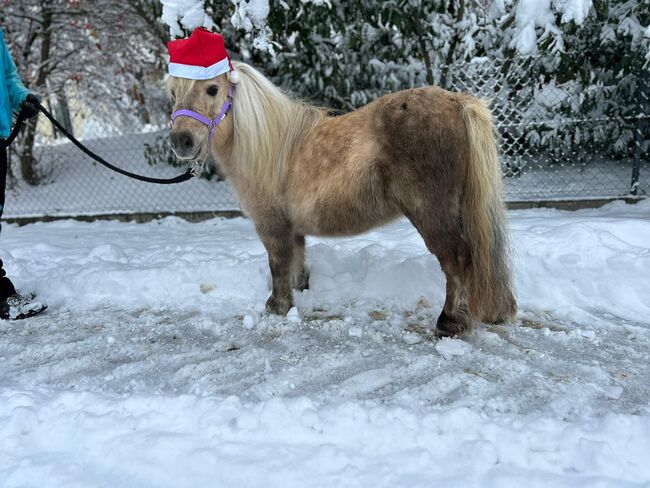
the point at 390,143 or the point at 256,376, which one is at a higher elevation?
the point at 390,143

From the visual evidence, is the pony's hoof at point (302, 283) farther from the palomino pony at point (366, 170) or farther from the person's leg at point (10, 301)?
the person's leg at point (10, 301)

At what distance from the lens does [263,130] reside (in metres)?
2.92

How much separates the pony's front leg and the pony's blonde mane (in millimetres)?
276

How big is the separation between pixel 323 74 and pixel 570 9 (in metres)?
2.81

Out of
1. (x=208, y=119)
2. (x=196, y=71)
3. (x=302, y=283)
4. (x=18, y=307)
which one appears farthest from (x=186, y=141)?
(x=18, y=307)

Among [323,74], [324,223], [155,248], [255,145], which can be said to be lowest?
[155,248]

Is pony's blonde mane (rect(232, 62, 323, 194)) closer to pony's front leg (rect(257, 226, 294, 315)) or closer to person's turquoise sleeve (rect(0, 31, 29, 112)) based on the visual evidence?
pony's front leg (rect(257, 226, 294, 315))

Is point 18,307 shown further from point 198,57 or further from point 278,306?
point 198,57

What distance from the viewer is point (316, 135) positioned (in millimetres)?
2912

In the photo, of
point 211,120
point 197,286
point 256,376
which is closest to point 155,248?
point 197,286

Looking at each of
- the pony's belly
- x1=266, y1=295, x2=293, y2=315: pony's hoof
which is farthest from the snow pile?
x1=266, y1=295, x2=293, y2=315: pony's hoof

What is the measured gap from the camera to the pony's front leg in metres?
3.05

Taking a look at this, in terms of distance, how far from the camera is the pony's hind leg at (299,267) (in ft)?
10.8

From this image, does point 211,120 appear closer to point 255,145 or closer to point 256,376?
point 255,145
